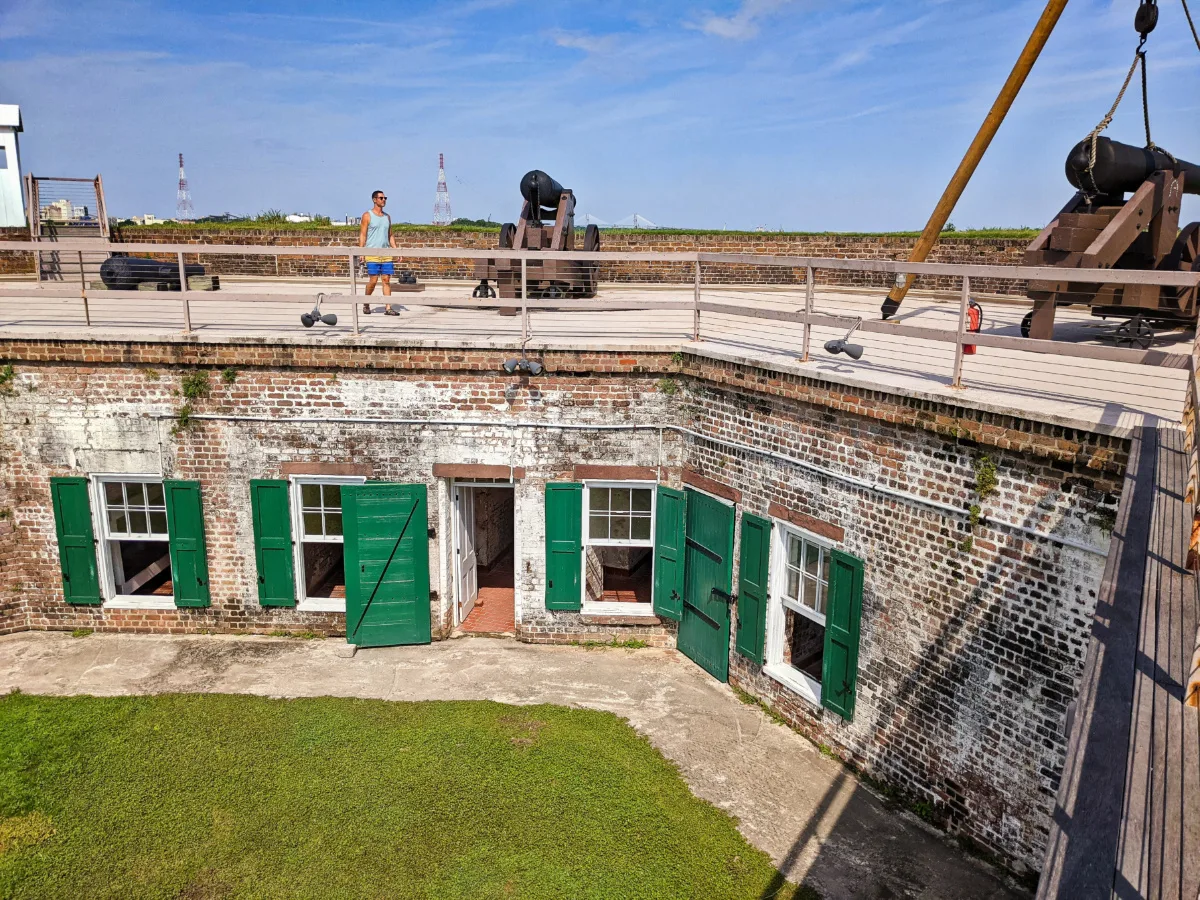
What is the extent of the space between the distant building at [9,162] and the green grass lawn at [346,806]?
2077 cm

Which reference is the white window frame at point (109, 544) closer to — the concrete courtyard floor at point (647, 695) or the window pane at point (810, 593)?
the concrete courtyard floor at point (647, 695)

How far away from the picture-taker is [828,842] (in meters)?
7.31

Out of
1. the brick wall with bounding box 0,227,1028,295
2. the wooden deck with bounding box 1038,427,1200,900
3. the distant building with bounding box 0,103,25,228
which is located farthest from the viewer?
the distant building with bounding box 0,103,25,228

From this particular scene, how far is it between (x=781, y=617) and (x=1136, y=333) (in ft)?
17.6

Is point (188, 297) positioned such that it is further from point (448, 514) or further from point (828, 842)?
point (828, 842)

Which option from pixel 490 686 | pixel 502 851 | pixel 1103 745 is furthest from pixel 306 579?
pixel 1103 745

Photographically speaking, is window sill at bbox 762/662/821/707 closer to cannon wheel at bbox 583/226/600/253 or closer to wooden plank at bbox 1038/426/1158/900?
wooden plank at bbox 1038/426/1158/900

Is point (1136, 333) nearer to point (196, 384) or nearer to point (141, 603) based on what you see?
point (196, 384)

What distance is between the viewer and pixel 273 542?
1048cm

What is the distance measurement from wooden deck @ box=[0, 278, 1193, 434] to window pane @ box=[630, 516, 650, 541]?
2215 mm

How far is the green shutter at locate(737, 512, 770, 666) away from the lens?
9.15m

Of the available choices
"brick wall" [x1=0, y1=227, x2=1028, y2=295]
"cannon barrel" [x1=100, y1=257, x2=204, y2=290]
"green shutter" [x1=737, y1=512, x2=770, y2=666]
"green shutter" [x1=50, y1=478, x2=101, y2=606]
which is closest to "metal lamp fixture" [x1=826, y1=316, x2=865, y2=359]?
"green shutter" [x1=737, y1=512, x2=770, y2=666]

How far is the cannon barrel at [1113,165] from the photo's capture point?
969 cm

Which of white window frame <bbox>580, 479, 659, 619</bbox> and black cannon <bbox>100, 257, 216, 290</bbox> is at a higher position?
black cannon <bbox>100, 257, 216, 290</bbox>
